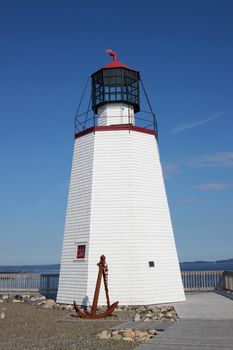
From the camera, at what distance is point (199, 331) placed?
29.7 ft

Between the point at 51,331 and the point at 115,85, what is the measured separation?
10065mm

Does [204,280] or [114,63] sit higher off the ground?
[114,63]

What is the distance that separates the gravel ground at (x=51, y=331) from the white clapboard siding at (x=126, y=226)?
1585mm

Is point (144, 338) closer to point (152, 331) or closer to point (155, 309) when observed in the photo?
point (152, 331)

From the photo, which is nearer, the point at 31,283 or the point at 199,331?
the point at 199,331

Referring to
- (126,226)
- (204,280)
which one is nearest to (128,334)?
(126,226)

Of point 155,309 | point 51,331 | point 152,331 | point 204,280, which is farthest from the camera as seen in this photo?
point 204,280

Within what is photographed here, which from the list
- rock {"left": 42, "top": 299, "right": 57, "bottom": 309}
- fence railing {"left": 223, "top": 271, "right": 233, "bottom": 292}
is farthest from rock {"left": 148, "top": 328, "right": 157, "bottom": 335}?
fence railing {"left": 223, "top": 271, "right": 233, "bottom": 292}

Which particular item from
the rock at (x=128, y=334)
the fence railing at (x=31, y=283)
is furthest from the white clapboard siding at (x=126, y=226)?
the rock at (x=128, y=334)

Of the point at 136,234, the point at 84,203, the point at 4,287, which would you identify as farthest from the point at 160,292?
the point at 4,287

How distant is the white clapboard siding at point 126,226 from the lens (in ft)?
48.2

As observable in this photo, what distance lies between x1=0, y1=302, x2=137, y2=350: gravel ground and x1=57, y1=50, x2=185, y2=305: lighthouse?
1.59m

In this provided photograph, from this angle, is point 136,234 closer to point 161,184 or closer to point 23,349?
point 161,184

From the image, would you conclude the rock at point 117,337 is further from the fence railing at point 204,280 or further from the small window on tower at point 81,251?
the fence railing at point 204,280
